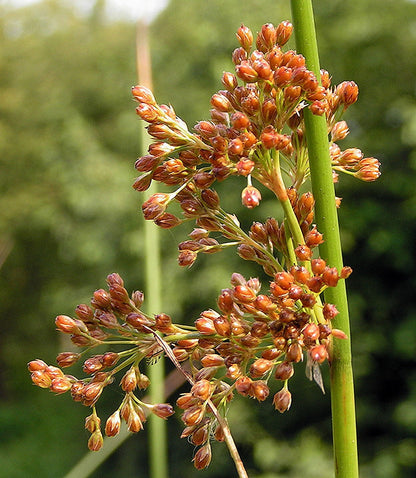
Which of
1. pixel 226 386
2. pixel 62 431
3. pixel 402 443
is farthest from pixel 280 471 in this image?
pixel 226 386

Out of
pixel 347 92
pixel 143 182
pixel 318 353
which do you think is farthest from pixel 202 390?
pixel 347 92

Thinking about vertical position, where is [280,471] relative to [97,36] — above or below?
below

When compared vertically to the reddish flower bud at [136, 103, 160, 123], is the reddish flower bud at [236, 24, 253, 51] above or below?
above

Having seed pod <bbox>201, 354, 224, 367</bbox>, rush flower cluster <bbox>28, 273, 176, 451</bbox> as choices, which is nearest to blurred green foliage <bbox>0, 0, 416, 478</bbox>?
rush flower cluster <bbox>28, 273, 176, 451</bbox>

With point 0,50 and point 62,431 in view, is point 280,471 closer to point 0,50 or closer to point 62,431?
point 62,431

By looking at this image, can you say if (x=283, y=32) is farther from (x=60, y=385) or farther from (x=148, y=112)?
(x=60, y=385)

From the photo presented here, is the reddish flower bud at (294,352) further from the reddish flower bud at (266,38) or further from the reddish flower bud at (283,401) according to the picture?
the reddish flower bud at (266,38)

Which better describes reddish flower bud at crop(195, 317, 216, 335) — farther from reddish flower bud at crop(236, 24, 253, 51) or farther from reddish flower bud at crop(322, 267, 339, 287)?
reddish flower bud at crop(236, 24, 253, 51)
